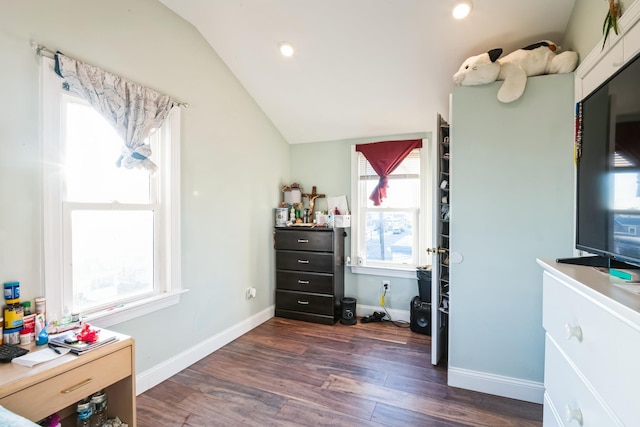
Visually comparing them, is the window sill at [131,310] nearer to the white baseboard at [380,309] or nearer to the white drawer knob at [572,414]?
the white baseboard at [380,309]

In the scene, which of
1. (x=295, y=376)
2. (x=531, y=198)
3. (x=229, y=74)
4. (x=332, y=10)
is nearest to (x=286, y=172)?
(x=229, y=74)

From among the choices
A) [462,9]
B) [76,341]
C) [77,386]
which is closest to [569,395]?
[77,386]

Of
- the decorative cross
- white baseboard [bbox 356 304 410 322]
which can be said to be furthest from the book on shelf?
white baseboard [bbox 356 304 410 322]

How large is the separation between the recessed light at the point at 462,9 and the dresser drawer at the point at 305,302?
2729 millimetres

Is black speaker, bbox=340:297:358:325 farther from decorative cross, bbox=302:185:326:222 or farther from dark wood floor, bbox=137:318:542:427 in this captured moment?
decorative cross, bbox=302:185:326:222

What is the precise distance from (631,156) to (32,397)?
233cm

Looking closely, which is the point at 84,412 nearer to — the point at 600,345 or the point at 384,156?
the point at 600,345

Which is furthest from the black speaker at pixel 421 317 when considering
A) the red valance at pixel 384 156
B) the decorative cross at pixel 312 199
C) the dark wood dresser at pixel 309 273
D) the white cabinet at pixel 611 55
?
the white cabinet at pixel 611 55

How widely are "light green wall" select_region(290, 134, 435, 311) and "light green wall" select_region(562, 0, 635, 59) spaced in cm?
149

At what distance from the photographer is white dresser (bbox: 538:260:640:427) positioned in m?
0.71

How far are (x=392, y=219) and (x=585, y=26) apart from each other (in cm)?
224

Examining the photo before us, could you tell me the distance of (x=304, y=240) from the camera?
346cm

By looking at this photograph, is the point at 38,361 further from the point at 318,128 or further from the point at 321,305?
the point at 318,128

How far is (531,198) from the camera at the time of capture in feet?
6.48
